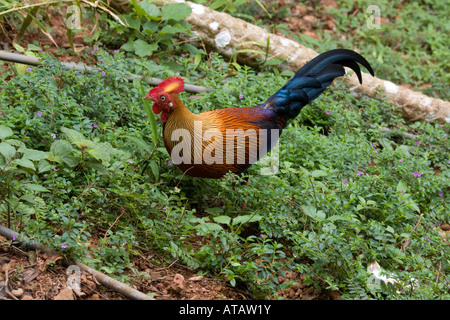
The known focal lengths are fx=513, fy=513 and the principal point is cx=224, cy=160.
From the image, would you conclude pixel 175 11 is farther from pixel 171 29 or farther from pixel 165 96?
pixel 165 96

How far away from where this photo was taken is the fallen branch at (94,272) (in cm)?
304

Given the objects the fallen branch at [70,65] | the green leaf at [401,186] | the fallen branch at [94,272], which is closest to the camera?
the fallen branch at [94,272]

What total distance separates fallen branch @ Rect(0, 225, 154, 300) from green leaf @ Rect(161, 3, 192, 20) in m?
3.27

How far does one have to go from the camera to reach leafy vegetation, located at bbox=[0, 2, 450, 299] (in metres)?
3.44

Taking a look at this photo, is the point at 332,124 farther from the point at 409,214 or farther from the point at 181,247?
the point at 181,247

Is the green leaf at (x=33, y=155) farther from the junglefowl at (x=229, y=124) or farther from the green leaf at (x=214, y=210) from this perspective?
the green leaf at (x=214, y=210)

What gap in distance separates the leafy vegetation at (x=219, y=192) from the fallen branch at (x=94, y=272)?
72 mm

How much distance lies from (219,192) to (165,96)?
3.11ft

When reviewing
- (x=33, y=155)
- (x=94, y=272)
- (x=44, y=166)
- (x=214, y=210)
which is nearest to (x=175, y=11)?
(x=214, y=210)

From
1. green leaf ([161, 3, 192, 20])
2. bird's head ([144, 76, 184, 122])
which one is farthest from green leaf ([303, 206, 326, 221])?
green leaf ([161, 3, 192, 20])

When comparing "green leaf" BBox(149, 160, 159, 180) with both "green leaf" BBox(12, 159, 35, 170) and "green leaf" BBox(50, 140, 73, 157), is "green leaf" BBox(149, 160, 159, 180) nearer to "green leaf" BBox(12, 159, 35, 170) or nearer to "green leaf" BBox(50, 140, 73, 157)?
"green leaf" BBox(50, 140, 73, 157)

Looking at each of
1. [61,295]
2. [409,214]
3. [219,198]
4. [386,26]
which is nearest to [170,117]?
[219,198]

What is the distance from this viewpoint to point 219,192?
14.2 feet

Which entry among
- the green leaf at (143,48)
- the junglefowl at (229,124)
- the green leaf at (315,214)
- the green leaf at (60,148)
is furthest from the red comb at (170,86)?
the green leaf at (143,48)
